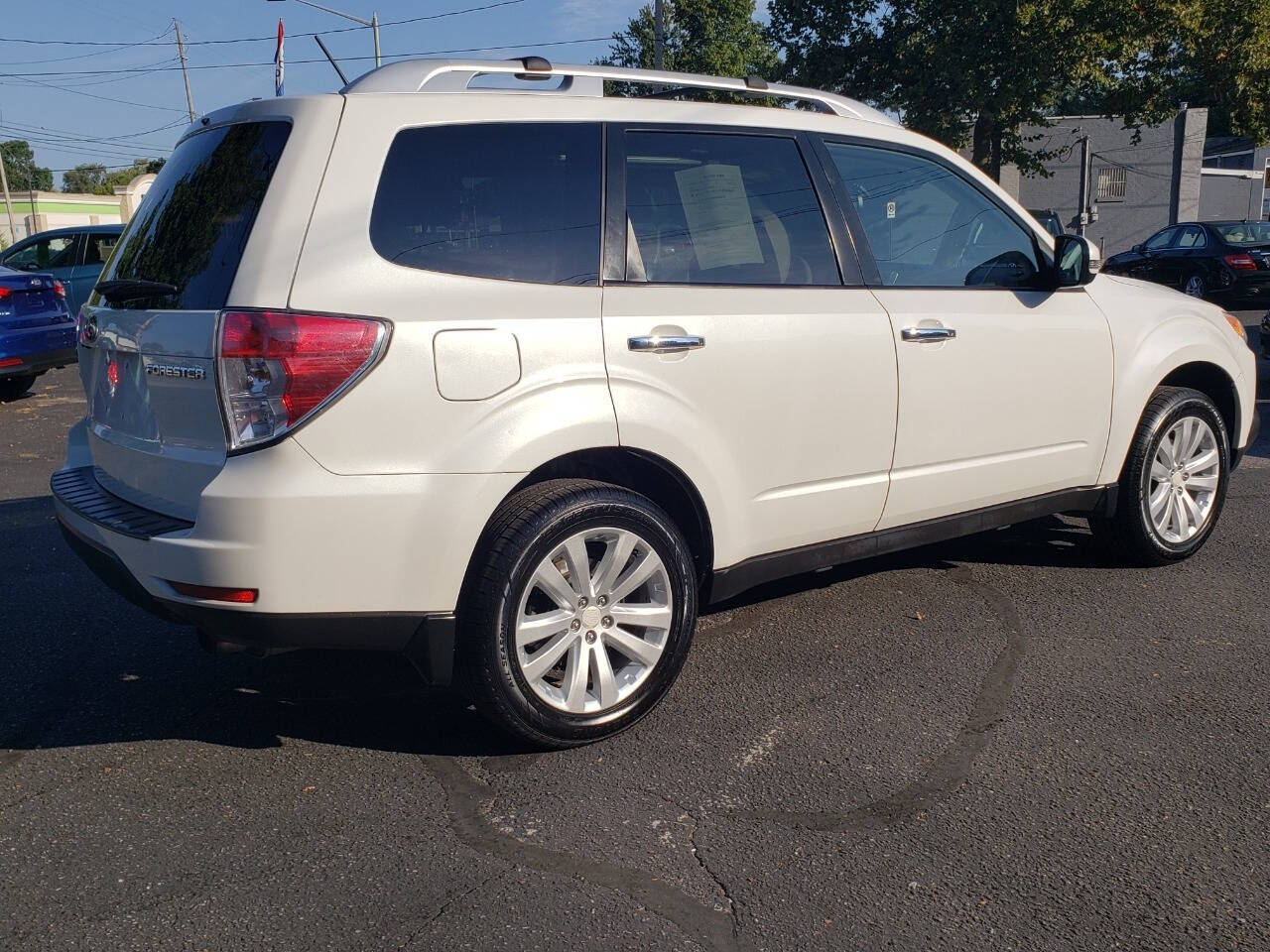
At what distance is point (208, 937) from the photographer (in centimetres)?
265

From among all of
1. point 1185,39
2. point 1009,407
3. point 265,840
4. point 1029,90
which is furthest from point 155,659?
point 1185,39

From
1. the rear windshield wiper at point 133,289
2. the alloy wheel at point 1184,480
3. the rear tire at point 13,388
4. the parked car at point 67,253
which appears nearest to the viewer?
the rear windshield wiper at point 133,289

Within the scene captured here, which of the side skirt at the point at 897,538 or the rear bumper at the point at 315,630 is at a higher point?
the rear bumper at the point at 315,630

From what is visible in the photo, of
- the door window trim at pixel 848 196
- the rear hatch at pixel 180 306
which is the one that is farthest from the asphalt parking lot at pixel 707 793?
the door window trim at pixel 848 196

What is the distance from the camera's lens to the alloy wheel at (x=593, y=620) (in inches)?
137

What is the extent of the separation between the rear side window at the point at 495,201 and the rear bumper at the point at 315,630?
99 cm

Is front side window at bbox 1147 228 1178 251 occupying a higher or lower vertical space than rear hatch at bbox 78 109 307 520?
lower

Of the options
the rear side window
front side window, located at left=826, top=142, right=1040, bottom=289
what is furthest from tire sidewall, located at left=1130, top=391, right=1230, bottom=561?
the rear side window

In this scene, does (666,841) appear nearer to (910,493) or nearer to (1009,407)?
(910,493)

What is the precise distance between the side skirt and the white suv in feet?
0.06

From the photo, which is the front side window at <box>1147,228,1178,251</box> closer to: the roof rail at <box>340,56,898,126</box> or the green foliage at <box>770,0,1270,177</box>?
the green foliage at <box>770,0,1270,177</box>

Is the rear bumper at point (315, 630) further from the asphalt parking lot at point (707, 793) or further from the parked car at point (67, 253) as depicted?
the parked car at point (67, 253)

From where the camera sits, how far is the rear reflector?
310 cm

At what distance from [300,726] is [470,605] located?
2.87 feet
